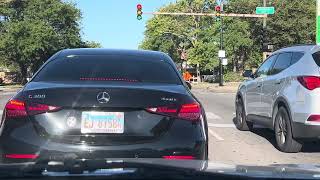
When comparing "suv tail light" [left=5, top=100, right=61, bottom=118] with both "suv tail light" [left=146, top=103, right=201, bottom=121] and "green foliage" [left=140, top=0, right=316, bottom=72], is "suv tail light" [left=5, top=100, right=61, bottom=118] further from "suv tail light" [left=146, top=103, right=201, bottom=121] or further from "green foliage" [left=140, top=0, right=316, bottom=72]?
"green foliage" [left=140, top=0, right=316, bottom=72]

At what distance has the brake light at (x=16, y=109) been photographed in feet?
16.5

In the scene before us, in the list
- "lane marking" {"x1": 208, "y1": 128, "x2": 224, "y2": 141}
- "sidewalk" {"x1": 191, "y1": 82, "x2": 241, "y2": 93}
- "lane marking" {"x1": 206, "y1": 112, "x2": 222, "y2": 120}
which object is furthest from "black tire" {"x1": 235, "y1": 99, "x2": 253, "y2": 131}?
"sidewalk" {"x1": 191, "y1": 82, "x2": 241, "y2": 93}

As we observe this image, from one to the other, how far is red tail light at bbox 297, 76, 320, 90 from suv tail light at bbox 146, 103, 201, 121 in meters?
3.61

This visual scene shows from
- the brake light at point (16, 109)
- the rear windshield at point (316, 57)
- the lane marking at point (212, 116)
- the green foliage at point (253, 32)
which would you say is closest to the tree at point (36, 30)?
the green foliage at point (253, 32)

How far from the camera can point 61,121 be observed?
195 inches

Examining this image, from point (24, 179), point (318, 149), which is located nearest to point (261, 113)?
point (318, 149)

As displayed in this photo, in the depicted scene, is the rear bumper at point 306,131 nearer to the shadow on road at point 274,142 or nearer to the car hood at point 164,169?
the shadow on road at point 274,142

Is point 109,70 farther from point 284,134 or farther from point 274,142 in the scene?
point 274,142

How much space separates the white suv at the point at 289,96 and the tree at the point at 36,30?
5159 cm

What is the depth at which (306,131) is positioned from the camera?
845 cm

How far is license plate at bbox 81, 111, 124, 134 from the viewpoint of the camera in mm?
4930

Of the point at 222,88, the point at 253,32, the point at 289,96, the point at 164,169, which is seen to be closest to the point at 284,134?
the point at 289,96

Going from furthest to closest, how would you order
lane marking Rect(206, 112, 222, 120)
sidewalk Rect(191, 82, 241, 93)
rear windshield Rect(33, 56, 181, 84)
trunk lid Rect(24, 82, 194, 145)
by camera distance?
sidewalk Rect(191, 82, 241, 93) → lane marking Rect(206, 112, 222, 120) → rear windshield Rect(33, 56, 181, 84) → trunk lid Rect(24, 82, 194, 145)

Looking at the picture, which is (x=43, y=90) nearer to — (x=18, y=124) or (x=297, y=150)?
(x=18, y=124)
